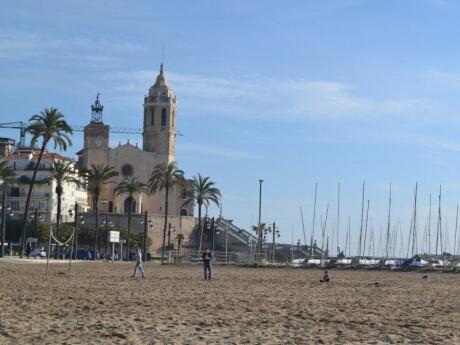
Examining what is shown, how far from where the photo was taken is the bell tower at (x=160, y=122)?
142 m

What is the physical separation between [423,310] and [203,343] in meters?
10.2

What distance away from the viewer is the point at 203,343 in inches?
610

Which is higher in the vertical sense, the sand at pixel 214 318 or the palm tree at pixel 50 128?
the palm tree at pixel 50 128

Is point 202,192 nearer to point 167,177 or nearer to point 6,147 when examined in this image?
point 167,177

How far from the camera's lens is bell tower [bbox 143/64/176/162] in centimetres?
14200

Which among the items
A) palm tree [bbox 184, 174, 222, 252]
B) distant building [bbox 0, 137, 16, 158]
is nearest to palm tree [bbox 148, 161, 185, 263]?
palm tree [bbox 184, 174, 222, 252]

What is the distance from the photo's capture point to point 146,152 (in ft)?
458

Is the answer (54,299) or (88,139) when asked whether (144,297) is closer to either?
(54,299)

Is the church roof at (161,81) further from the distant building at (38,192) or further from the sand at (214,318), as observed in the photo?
the sand at (214,318)

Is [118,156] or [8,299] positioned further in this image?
[118,156]

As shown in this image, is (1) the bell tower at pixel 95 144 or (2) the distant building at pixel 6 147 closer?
(1) the bell tower at pixel 95 144

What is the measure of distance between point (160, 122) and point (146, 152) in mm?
6606

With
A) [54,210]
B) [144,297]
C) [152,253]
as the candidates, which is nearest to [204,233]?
[152,253]

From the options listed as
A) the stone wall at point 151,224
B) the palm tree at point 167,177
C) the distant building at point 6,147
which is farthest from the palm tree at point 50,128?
the distant building at point 6,147
